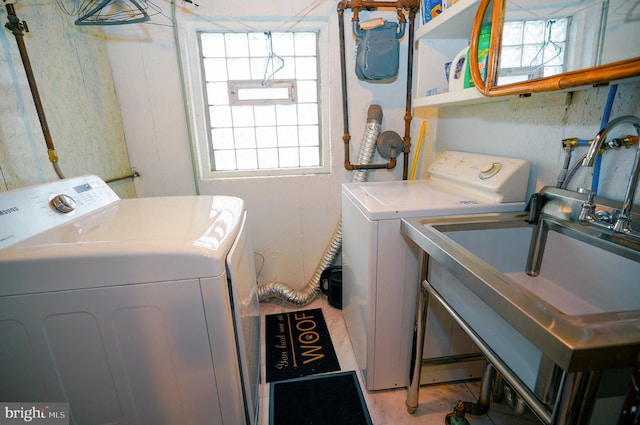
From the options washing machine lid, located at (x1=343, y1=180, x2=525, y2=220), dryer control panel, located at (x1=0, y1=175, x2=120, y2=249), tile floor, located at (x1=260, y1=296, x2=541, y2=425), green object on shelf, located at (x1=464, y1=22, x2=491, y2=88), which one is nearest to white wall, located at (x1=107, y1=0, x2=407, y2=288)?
washing machine lid, located at (x1=343, y1=180, x2=525, y2=220)

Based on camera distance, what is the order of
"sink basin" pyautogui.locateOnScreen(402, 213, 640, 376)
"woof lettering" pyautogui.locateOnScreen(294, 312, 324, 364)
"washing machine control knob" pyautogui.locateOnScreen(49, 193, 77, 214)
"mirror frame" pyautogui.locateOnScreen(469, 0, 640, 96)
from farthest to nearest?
"woof lettering" pyautogui.locateOnScreen(294, 312, 324, 364) < "washing machine control knob" pyautogui.locateOnScreen(49, 193, 77, 214) < "mirror frame" pyautogui.locateOnScreen(469, 0, 640, 96) < "sink basin" pyautogui.locateOnScreen(402, 213, 640, 376)

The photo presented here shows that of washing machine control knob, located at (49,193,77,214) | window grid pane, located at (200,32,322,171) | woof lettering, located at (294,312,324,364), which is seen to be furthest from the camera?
window grid pane, located at (200,32,322,171)

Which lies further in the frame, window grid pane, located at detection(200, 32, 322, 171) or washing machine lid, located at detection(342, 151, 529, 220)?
window grid pane, located at detection(200, 32, 322, 171)

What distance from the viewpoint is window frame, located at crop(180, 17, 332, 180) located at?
2.05 m

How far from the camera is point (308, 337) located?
2068 mm

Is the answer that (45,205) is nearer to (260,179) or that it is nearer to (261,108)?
(260,179)

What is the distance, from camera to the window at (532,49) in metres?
1.04

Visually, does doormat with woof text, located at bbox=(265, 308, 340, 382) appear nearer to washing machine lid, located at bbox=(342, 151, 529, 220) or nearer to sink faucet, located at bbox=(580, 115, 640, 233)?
washing machine lid, located at bbox=(342, 151, 529, 220)

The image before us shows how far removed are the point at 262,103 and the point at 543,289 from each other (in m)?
2.08

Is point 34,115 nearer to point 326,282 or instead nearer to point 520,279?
point 326,282

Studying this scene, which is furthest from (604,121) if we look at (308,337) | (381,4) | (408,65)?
(308,337)

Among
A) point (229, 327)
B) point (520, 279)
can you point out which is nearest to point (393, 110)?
point (520, 279)

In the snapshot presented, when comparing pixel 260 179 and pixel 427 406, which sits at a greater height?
pixel 260 179

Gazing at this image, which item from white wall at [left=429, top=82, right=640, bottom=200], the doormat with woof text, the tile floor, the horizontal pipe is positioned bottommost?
the doormat with woof text
